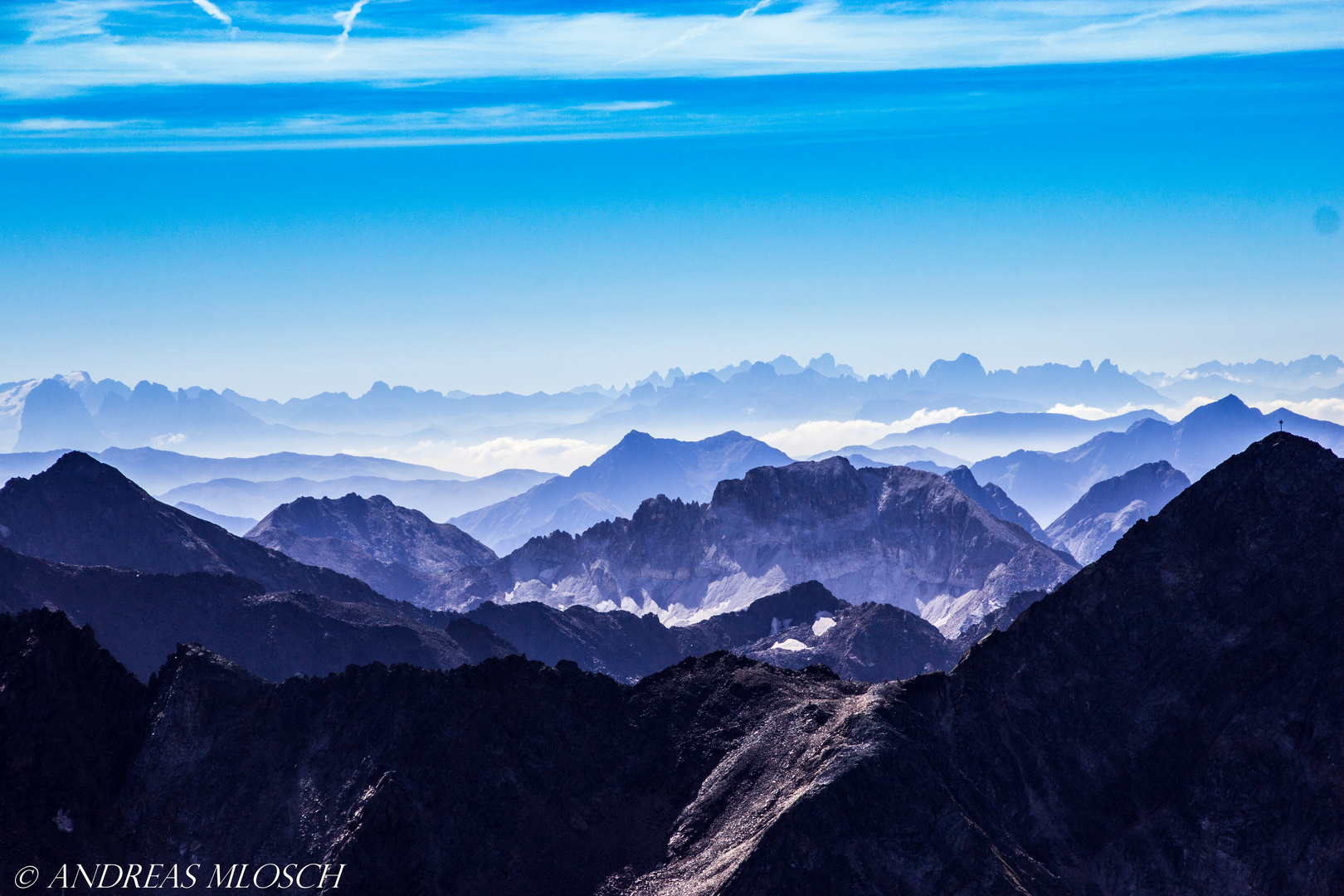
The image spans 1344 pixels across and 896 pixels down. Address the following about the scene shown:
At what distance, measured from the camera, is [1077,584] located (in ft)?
392

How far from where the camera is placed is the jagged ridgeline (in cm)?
8950

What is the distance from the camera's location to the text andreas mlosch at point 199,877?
8956cm

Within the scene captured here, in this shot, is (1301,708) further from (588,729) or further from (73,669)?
(73,669)

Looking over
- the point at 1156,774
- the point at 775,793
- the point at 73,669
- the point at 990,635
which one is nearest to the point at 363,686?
the point at 73,669

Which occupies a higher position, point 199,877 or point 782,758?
point 782,758

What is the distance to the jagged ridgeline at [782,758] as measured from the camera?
89500 millimetres

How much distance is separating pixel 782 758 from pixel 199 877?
43.6 meters

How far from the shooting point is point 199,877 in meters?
92.2

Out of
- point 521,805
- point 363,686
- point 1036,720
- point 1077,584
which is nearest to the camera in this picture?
point 521,805

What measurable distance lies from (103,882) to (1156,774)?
81.8 metres

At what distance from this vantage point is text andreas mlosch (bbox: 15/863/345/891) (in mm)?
89562

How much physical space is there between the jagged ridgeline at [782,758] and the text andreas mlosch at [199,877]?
1.12 m

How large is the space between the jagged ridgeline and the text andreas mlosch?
1120mm

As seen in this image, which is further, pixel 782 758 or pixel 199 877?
pixel 782 758
